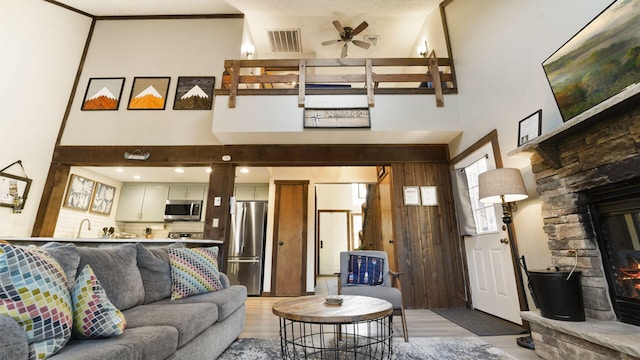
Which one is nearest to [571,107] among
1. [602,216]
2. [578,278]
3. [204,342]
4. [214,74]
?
[602,216]

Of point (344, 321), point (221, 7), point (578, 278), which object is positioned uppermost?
point (221, 7)

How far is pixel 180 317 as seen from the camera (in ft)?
4.93

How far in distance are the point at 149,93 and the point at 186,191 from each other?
217cm

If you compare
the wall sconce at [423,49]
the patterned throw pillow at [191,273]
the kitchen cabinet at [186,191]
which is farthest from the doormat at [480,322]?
the kitchen cabinet at [186,191]

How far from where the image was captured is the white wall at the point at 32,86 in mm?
3480

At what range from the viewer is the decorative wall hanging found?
3404mm

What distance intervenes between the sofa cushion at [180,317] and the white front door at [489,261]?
288cm

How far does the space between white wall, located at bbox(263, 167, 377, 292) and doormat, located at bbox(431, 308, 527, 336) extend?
2281 millimetres

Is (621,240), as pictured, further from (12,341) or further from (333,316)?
(12,341)

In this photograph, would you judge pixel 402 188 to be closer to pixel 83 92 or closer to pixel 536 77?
pixel 536 77

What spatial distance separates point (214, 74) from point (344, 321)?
439cm

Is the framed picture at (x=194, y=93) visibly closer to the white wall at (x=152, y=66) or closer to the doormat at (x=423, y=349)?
the white wall at (x=152, y=66)

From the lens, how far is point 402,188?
396 centimetres

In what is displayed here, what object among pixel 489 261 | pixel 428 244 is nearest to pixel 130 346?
pixel 489 261
